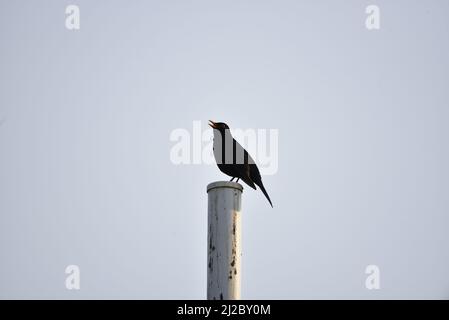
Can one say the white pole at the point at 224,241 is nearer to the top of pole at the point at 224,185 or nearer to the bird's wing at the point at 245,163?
the top of pole at the point at 224,185

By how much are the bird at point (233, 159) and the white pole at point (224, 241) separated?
4162 mm

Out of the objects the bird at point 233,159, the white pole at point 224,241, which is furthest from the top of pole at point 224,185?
the bird at point 233,159

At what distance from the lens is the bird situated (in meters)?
7.99

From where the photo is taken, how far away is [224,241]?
3465 mm

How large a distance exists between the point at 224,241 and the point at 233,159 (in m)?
4.64

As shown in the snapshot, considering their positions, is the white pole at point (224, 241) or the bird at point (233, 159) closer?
the white pole at point (224, 241)

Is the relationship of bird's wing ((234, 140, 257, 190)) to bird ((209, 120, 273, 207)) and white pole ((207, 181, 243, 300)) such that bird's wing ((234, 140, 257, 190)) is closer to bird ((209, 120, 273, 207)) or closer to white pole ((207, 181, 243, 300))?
bird ((209, 120, 273, 207))

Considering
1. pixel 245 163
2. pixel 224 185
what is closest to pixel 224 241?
pixel 224 185

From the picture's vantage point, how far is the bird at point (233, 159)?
26.2 ft
